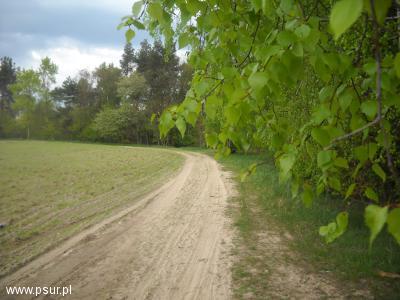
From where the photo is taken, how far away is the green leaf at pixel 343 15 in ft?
2.41

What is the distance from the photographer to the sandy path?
14.8ft

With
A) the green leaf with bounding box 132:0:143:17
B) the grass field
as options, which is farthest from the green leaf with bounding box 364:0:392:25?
the grass field

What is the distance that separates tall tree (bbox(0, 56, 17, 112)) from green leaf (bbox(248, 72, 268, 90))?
103808mm

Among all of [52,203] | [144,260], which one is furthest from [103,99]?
[144,260]

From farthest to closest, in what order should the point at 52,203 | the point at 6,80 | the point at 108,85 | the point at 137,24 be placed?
the point at 6,80, the point at 108,85, the point at 52,203, the point at 137,24

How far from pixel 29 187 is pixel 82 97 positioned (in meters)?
66.1

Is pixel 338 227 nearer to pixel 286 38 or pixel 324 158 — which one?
pixel 324 158

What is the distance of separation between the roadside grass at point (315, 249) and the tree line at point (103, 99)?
40.5 m

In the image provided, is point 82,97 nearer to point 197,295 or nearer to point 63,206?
point 63,206

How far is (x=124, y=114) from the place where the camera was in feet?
201

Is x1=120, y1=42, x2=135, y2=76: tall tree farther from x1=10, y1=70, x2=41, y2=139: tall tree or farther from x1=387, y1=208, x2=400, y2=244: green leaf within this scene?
x1=387, y1=208, x2=400, y2=244: green leaf

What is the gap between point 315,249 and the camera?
585cm

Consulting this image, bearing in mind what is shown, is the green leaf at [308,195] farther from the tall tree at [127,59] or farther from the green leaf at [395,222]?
the tall tree at [127,59]

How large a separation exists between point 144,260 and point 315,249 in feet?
10.8
